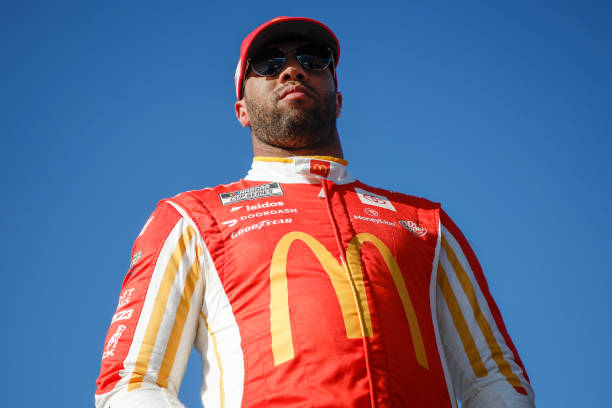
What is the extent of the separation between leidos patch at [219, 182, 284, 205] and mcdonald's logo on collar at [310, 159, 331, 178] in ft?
0.87

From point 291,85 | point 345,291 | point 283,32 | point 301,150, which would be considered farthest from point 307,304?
point 283,32

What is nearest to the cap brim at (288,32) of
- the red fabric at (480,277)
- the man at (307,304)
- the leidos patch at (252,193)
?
the man at (307,304)

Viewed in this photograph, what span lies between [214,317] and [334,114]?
Answer: 1845 mm

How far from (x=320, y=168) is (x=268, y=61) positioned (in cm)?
95

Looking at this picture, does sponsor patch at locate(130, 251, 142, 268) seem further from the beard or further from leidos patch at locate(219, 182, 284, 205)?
the beard

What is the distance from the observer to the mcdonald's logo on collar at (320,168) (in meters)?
3.68

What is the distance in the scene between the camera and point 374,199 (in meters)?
3.64

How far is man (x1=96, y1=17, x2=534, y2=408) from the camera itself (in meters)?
2.71

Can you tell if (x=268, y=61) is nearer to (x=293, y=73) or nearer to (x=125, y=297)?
(x=293, y=73)

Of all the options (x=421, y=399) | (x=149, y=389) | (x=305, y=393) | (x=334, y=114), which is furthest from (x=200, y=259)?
(x=334, y=114)

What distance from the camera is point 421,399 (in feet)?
9.05

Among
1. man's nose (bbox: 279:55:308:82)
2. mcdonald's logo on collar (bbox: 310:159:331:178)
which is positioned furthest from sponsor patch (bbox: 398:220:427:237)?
man's nose (bbox: 279:55:308:82)

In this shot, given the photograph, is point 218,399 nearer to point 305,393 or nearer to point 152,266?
point 305,393

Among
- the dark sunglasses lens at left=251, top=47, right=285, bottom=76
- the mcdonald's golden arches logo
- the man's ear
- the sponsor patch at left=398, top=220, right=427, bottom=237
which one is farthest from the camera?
the man's ear
